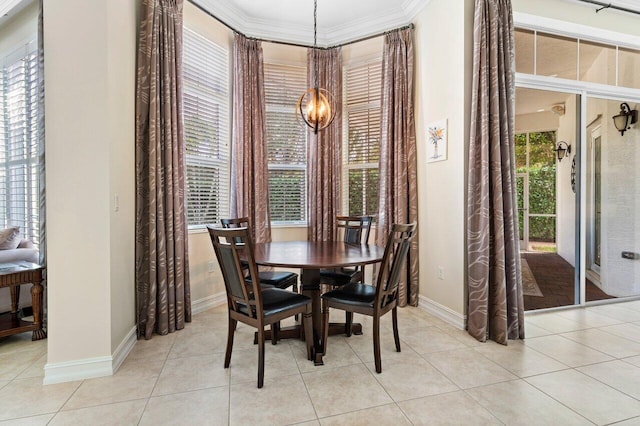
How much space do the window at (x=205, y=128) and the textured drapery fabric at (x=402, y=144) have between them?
6.33 feet

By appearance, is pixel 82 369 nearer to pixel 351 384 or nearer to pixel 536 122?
pixel 351 384

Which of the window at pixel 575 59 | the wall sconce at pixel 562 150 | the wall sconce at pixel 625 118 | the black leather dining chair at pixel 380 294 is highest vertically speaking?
the window at pixel 575 59

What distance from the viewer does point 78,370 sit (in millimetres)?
2102

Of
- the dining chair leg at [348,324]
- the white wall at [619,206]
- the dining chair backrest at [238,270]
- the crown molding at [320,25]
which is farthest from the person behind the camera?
the white wall at [619,206]

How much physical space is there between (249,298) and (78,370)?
4.05ft

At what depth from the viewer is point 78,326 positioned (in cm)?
212

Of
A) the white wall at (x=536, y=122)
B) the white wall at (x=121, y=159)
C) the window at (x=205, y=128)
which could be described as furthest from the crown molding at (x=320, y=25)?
the white wall at (x=536, y=122)

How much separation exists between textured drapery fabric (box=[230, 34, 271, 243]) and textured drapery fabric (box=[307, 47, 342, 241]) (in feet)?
1.98

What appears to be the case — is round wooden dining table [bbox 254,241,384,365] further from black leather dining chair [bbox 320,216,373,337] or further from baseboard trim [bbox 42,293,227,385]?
baseboard trim [bbox 42,293,227,385]

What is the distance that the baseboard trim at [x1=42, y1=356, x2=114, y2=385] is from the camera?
206cm

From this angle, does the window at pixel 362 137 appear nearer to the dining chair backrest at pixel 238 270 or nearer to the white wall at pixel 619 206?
the dining chair backrest at pixel 238 270

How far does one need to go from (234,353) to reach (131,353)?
0.79 meters

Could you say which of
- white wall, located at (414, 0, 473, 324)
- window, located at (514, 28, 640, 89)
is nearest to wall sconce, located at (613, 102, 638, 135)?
window, located at (514, 28, 640, 89)

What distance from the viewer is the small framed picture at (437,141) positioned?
10.4 ft
